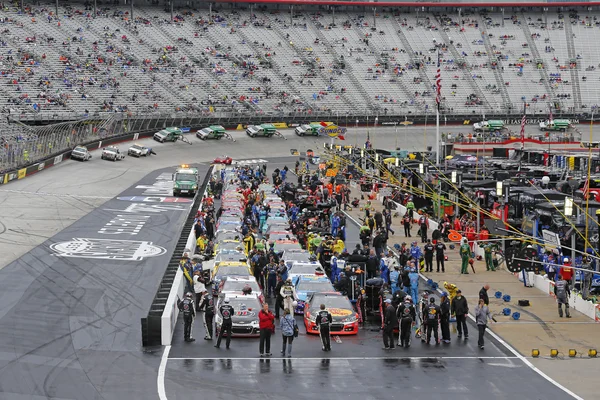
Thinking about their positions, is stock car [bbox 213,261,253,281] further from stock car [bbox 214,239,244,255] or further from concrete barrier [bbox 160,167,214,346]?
stock car [bbox 214,239,244,255]

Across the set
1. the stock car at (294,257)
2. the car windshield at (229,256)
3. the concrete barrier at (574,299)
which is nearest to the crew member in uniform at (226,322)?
the stock car at (294,257)

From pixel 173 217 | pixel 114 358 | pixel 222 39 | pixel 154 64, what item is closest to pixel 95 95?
pixel 154 64

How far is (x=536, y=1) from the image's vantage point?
114 metres

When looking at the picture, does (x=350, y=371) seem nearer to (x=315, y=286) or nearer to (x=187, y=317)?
(x=187, y=317)

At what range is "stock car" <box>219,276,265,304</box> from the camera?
22931mm

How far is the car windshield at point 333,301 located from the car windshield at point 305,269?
356 centimetres

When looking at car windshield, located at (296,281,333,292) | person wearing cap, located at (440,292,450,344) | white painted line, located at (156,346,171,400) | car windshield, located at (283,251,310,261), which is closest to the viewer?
white painted line, located at (156,346,171,400)

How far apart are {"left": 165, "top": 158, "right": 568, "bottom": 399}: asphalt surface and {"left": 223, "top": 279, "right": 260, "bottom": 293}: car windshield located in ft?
7.09

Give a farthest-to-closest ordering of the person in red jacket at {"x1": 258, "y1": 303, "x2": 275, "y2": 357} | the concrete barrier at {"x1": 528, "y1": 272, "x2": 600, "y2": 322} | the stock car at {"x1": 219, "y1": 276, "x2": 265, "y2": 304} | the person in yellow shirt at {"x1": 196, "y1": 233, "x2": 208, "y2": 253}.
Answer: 1. the person in yellow shirt at {"x1": 196, "y1": 233, "x2": 208, "y2": 253}
2. the concrete barrier at {"x1": 528, "y1": 272, "x2": 600, "y2": 322}
3. the stock car at {"x1": 219, "y1": 276, "x2": 265, "y2": 304}
4. the person in red jacket at {"x1": 258, "y1": 303, "x2": 275, "y2": 357}

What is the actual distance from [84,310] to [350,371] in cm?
822

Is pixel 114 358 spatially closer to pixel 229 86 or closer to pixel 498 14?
pixel 229 86

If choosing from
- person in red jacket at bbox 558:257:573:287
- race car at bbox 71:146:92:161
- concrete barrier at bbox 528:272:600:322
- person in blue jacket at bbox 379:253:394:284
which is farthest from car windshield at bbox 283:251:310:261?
race car at bbox 71:146:92:161

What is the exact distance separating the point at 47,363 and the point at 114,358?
1.34 metres

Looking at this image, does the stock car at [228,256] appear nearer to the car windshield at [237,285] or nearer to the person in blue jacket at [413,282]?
the car windshield at [237,285]
